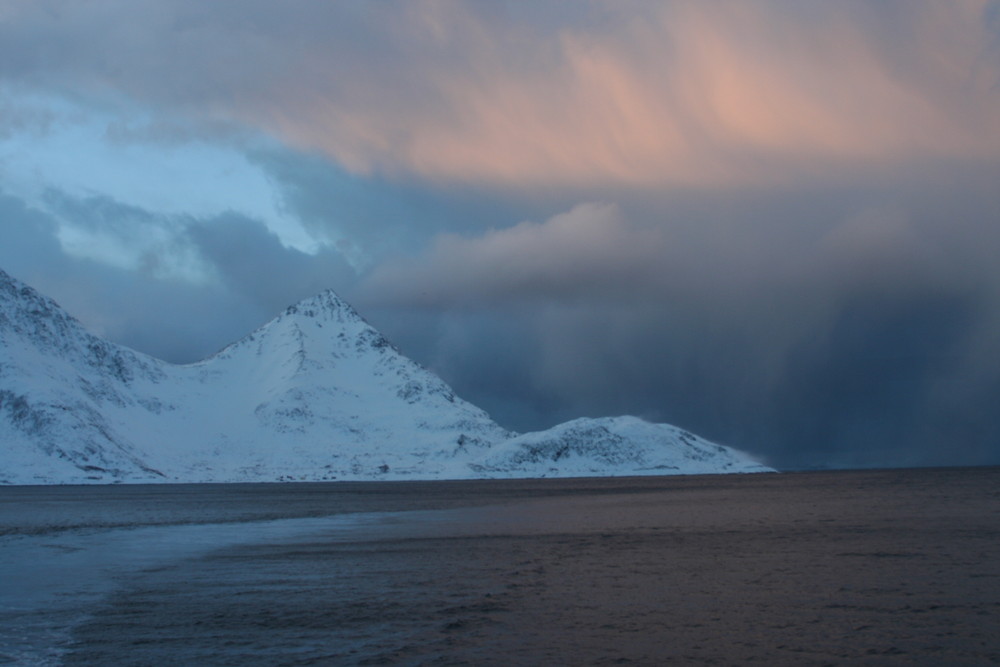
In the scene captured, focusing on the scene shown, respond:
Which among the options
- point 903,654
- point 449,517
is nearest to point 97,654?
point 903,654

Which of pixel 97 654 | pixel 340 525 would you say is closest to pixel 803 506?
pixel 340 525

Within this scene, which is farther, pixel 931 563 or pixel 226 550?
pixel 226 550

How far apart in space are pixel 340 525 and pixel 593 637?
64.6 metres

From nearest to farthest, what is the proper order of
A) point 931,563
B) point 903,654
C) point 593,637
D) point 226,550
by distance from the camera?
point 903,654
point 593,637
point 931,563
point 226,550

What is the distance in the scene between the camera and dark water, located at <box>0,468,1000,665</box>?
28.1 meters

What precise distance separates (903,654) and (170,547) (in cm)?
5332

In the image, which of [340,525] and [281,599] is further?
[340,525]

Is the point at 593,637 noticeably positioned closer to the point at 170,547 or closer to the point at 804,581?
the point at 804,581

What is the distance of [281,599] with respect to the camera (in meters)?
38.8

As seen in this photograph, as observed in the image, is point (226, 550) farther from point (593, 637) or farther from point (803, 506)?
point (803, 506)

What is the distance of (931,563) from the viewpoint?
4722cm

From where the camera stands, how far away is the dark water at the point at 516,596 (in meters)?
28.1

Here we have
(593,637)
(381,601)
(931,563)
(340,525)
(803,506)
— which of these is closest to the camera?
(593,637)

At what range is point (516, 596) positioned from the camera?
38.7 metres
